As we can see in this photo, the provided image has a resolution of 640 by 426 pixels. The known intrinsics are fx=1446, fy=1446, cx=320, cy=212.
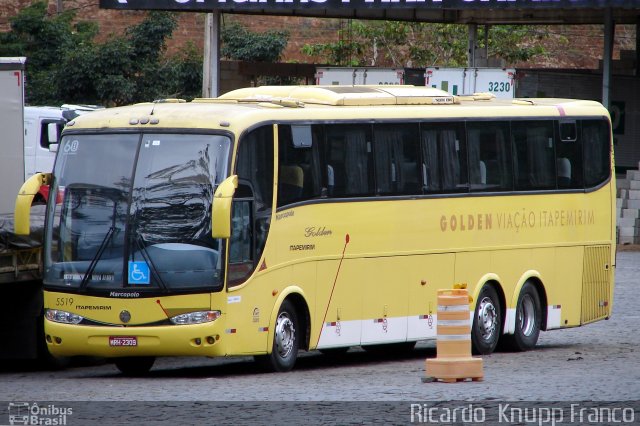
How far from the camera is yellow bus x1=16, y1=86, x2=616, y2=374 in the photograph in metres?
14.7

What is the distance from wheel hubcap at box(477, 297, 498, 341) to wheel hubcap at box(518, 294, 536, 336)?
0.69m

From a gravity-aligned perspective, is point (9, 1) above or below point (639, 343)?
above

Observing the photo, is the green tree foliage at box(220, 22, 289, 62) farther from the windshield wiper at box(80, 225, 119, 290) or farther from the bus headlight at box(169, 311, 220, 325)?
the bus headlight at box(169, 311, 220, 325)

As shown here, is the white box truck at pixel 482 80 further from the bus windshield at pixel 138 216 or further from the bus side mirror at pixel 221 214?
the bus side mirror at pixel 221 214

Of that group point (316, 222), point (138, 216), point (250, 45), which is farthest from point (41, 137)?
point (138, 216)

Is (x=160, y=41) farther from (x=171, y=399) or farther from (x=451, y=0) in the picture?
(x=171, y=399)

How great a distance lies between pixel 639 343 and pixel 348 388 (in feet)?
22.4


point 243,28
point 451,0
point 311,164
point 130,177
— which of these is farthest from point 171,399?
point 243,28

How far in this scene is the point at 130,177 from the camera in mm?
14977

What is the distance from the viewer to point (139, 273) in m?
14.7

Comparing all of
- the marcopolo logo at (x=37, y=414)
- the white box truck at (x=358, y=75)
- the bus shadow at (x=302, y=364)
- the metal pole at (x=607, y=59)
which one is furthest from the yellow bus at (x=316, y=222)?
the white box truck at (x=358, y=75)

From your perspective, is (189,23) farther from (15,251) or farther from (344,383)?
(344,383)

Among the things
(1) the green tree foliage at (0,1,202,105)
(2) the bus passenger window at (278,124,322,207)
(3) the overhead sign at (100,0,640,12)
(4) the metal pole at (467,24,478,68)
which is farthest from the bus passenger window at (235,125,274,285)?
(1) the green tree foliage at (0,1,202,105)

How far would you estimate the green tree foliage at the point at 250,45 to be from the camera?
1992 inches
